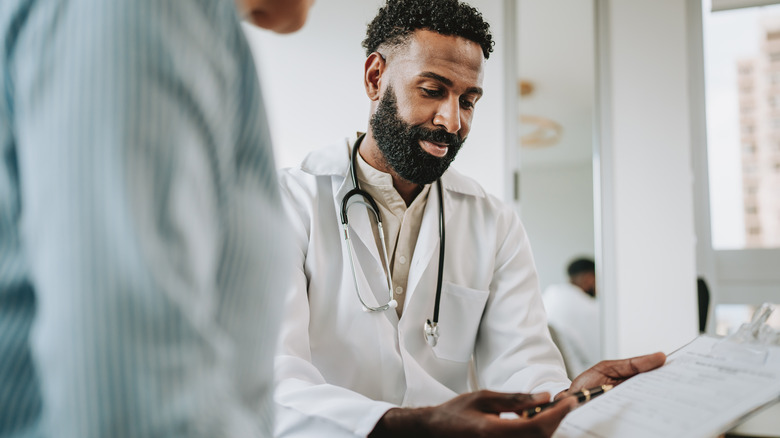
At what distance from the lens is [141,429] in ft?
1.03

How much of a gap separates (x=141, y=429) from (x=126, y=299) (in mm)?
76

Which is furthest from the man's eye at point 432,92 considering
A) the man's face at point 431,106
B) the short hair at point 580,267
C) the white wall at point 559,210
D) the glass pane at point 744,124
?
the glass pane at point 744,124

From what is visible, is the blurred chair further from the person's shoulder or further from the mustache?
the person's shoulder

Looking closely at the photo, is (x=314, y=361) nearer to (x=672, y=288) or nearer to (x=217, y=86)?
(x=217, y=86)

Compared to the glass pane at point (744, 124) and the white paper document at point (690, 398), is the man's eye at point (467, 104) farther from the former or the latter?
the glass pane at point (744, 124)

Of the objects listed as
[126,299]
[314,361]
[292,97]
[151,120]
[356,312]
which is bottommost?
[314,361]

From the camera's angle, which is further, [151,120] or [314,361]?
[314,361]

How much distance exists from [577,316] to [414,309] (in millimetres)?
1718

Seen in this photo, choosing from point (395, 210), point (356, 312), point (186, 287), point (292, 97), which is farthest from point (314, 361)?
point (292, 97)

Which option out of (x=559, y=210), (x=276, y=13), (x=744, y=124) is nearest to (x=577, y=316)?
(x=559, y=210)

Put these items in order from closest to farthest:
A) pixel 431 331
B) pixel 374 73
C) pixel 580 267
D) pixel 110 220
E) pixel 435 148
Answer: pixel 110 220 → pixel 431 331 → pixel 435 148 → pixel 374 73 → pixel 580 267

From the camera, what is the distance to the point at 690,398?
0.71 metres

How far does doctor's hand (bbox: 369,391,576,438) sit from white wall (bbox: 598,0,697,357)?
1.98 meters

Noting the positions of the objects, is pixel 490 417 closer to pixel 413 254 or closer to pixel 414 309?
pixel 414 309
